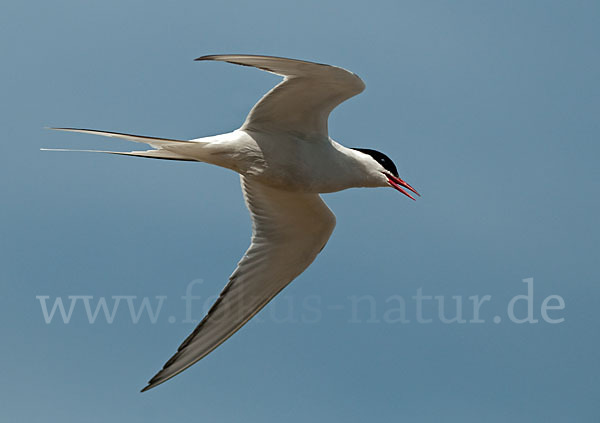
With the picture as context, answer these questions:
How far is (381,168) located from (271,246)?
1563 millimetres

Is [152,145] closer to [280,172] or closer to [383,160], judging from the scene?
[280,172]

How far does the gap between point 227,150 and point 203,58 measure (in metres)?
1.75

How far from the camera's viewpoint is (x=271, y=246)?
9.20 meters

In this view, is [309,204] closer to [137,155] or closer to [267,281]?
[267,281]

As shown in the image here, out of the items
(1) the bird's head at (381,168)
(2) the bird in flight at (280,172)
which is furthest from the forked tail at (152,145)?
(1) the bird's head at (381,168)

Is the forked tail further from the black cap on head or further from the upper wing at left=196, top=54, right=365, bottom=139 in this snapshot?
the black cap on head

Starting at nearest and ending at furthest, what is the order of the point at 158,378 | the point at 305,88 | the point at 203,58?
the point at 203,58 → the point at 305,88 → the point at 158,378

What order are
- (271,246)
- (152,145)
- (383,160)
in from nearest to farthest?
(152,145) → (383,160) → (271,246)

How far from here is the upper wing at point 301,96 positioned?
7.20 metres

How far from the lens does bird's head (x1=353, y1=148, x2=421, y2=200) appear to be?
27.6 ft

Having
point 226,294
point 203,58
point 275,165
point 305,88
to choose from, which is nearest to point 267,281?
point 226,294

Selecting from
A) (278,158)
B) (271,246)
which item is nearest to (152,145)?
(278,158)

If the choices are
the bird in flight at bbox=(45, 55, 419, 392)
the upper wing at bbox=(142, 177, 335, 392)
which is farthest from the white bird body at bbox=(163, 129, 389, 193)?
the upper wing at bbox=(142, 177, 335, 392)

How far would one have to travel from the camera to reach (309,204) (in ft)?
29.6
